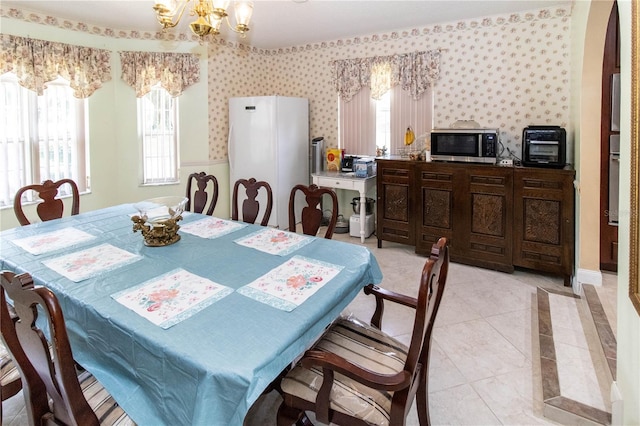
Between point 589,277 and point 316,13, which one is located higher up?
point 316,13

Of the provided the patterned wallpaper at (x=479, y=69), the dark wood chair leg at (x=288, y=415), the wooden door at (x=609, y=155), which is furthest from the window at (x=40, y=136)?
the wooden door at (x=609, y=155)

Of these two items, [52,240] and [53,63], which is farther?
[53,63]

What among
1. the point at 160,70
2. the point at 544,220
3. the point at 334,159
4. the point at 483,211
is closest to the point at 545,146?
the point at 544,220

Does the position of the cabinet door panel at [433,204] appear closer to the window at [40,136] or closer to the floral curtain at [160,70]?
the floral curtain at [160,70]

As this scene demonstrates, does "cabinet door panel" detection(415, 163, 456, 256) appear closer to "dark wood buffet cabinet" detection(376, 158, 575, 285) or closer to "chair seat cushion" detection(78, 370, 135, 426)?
"dark wood buffet cabinet" detection(376, 158, 575, 285)

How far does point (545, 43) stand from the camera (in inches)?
157

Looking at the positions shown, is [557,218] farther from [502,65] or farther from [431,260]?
[431,260]

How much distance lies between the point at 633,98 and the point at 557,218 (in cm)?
227

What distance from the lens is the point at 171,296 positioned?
5.37 ft

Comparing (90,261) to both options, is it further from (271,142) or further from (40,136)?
(271,142)

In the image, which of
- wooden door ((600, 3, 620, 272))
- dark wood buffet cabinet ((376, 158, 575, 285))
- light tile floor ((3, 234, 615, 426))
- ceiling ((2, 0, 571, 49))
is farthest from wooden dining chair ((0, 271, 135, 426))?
wooden door ((600, 3, 620, 272))

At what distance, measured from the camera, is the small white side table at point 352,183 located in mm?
4797

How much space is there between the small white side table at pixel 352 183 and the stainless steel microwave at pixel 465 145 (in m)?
0.93

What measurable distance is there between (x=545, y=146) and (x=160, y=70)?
4.37m
